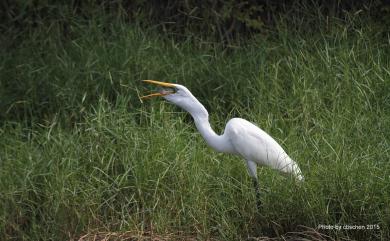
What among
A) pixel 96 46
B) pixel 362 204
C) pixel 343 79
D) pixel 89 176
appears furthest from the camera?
pixel 96 46

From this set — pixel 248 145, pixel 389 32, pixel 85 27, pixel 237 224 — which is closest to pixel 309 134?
pixel 248 145

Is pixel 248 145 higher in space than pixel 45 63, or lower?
higher

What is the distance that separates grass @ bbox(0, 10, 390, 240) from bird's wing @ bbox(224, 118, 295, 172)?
0.29 feet

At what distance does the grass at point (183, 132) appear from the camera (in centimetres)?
487

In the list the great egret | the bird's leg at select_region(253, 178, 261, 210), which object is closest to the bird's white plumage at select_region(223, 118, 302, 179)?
the great egret

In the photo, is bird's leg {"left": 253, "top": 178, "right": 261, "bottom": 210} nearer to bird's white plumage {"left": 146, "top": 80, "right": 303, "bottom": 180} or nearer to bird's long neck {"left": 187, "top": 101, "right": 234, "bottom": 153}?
bird's white plumage {"left": 146, "top": 80, "right": 303, "bottom": 180}

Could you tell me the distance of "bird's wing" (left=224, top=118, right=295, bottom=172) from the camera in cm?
528

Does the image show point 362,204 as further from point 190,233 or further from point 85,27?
point 85,27

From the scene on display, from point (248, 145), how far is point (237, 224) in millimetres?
533

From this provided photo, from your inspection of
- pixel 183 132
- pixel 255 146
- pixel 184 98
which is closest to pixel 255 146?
pixel 255 146

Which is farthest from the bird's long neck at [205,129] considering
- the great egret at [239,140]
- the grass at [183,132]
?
the grass at [183,132]

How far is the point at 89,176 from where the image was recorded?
5.48 m

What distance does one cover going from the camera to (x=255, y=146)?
528cm

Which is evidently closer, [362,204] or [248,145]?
[362,204]
